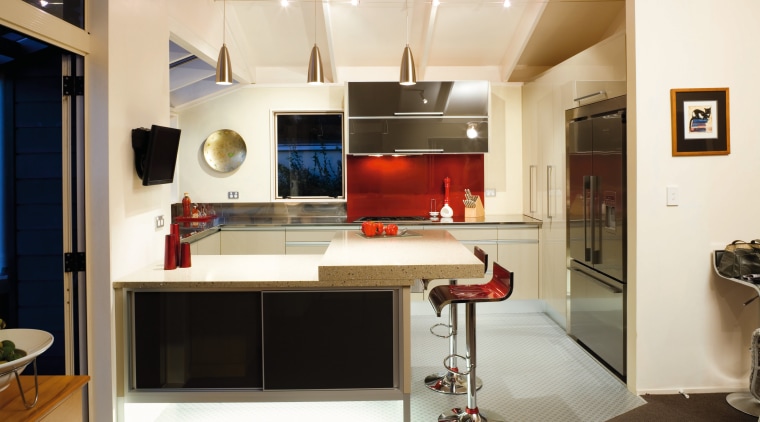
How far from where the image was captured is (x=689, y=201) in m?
3.72

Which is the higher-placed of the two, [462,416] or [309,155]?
[309,155]

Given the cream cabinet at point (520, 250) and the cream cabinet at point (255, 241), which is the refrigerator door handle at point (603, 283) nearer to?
the cream cabinet at point (520, 250)

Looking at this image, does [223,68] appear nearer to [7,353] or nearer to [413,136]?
[7,353]

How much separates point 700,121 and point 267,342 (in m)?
2.88

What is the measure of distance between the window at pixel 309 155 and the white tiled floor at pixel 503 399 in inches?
95.0

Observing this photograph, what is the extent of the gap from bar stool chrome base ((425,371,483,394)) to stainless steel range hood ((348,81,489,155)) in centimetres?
265

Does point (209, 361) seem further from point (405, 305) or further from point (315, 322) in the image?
point (405, 305)

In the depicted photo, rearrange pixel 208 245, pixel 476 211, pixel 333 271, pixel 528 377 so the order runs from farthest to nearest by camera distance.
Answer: pixel 476 211 → pixel 208 245 → pixel 528 377 → pixel 333 271

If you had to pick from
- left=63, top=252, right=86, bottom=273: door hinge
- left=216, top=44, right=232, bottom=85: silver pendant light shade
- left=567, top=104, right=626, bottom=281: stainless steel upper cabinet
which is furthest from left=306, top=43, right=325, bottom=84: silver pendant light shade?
left=567, top=104, right=626, bottom=281: stainless steel upper cabinet

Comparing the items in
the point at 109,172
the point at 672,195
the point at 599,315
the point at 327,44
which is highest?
the point at 327,44

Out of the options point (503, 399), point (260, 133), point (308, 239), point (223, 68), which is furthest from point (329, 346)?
point (260, 133)

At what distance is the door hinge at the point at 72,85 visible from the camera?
9.58ft

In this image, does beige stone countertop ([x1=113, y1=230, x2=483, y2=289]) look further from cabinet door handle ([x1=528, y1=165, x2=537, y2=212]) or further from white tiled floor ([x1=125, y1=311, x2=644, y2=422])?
cabinet door handle ([x1=528, y1=165, x2=537, y2=212])

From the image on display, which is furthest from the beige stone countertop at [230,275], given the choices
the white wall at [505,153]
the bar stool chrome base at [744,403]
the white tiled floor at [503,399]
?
the white wall at [505,153]
